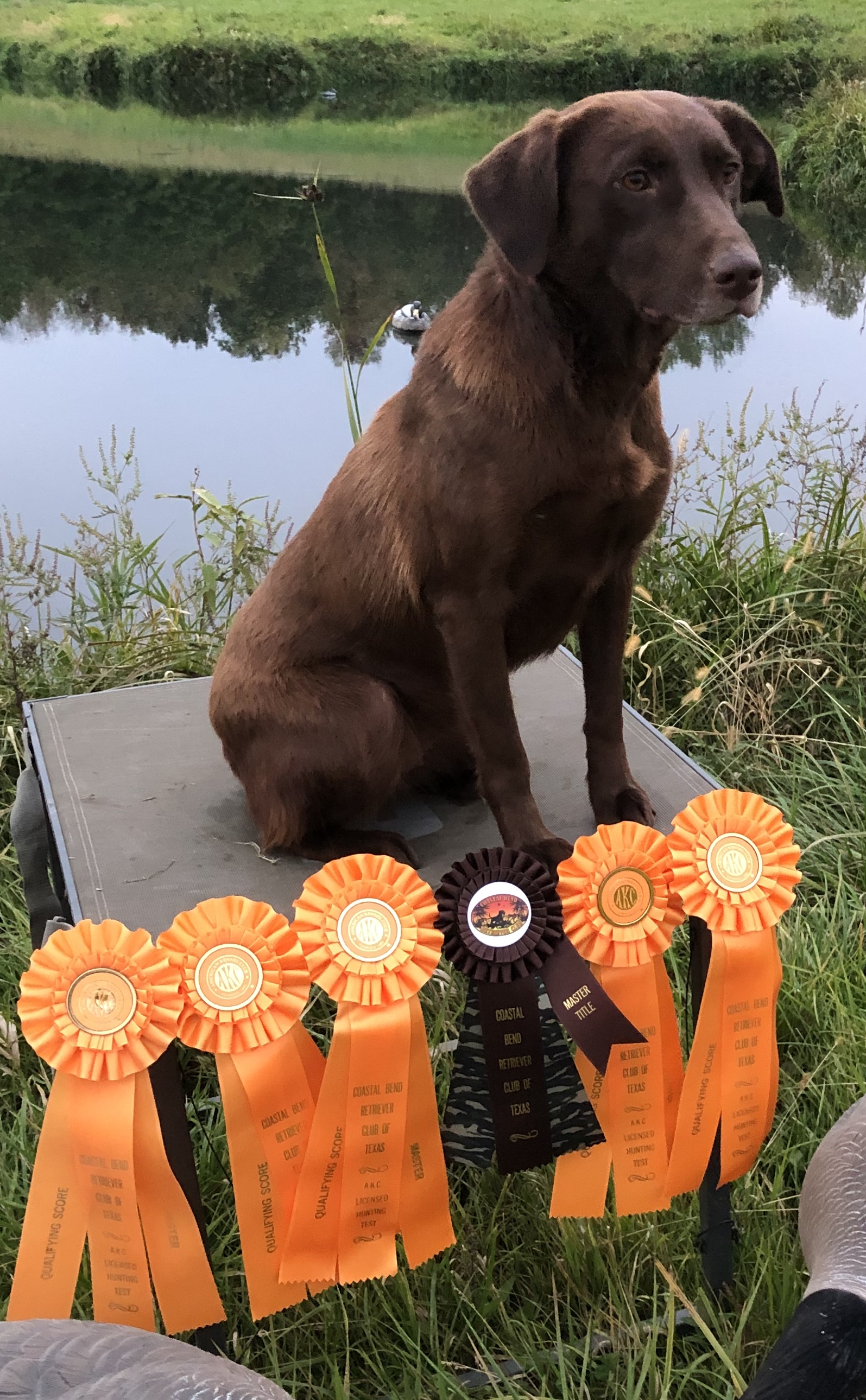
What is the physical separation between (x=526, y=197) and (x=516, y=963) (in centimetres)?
77

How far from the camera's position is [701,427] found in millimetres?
2771

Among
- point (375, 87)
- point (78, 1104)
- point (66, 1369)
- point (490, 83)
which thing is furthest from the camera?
point (375, 87)

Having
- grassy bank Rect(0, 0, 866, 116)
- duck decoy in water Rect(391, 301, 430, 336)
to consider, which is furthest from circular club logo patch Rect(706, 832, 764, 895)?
grassy bank Rect(0, 0, 866, 116)

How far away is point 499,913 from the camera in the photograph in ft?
3.11

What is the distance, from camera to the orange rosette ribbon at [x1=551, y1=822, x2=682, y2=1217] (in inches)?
38.0

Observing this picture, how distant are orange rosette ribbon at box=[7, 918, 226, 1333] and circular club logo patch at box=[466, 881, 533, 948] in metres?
0.27

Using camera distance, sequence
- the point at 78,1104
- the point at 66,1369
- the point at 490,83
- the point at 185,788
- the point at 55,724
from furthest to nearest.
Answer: the point at 490,83
the point at 55,724
the point at 185,788
the point at 78,1104
the point at 66,1369

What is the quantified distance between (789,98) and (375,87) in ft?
4.42

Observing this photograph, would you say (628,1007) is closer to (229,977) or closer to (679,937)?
(229,977)

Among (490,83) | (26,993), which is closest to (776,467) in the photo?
(490,83)

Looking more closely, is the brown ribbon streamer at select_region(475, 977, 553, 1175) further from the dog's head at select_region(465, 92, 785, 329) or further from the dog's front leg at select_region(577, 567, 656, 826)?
the dog's head at select_region(465, 92, 785, 329)

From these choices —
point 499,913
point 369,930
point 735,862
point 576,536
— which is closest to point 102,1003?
point 369,930

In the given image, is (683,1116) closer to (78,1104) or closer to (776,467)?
(78,1104)

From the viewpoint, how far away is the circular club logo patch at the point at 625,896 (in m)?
0.96
